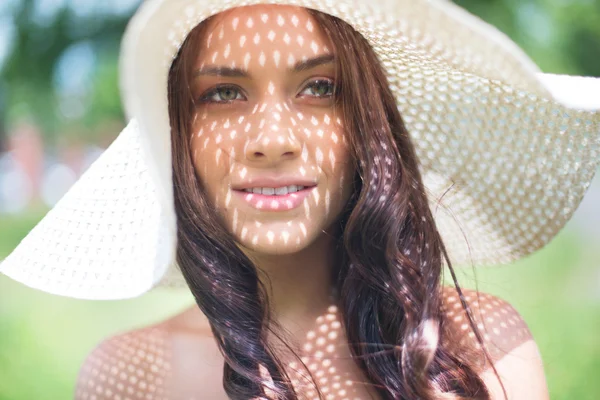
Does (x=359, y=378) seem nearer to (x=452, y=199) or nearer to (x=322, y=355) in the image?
(x=322, y=355)

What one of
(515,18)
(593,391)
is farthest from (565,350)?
(515,18)

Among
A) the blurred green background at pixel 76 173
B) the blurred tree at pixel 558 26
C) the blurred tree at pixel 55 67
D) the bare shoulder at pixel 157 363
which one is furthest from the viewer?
the blurred tree at pixel 55 67

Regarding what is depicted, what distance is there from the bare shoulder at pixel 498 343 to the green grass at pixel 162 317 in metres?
1.26

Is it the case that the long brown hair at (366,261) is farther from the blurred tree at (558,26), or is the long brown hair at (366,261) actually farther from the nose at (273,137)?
the blurred tree at (558,26)

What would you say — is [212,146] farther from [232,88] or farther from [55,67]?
[55,67]

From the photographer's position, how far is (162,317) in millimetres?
2580

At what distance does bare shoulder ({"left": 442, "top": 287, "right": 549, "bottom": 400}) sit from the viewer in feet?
3.40

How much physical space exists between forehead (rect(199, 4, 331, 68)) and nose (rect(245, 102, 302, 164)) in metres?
0.06

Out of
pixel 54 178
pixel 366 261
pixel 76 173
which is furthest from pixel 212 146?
pixel 76 173

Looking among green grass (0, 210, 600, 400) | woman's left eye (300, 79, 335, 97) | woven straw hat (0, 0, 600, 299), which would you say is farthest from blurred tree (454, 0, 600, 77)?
woman's left eye (300, 79, 335, 97)

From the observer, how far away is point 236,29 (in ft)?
3.06

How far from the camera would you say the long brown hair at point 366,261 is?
3.22 ft

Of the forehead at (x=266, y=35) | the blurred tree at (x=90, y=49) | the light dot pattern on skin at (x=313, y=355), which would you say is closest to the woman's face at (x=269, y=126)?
the forehead at (x=266, y=35)

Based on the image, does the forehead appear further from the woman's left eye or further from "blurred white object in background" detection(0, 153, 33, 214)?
"blurred white object in background" detection(0, 153, 33, 214)
